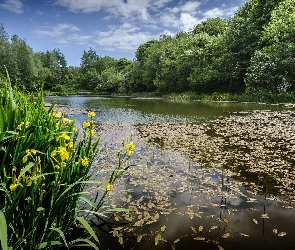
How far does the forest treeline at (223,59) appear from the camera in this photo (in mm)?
25953

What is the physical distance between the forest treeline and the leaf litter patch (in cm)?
934

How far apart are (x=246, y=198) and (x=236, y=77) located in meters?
34.3

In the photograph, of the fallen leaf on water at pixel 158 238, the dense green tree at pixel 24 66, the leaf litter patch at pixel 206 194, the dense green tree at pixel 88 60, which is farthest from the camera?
the dense green tree at pixel 88 60

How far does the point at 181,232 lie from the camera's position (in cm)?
308

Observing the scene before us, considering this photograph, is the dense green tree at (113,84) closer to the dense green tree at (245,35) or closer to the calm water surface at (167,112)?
the dense green tree at (245,35)

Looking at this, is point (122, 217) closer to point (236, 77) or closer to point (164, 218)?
point (164, 218)

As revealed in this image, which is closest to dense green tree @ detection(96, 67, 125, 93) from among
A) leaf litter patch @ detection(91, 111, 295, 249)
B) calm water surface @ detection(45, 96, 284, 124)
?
calm water surface @ detection(45, 96, 284, 124)

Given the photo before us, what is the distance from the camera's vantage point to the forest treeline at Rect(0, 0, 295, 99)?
25953 millimetres

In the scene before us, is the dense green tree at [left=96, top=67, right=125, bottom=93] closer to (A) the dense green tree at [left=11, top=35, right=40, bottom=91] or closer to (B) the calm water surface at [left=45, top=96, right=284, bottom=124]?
(A) the dense green tree at [left=11, top=35, right=40, bottom=91]

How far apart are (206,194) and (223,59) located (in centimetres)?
3349

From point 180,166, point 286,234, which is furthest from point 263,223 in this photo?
point 180,166

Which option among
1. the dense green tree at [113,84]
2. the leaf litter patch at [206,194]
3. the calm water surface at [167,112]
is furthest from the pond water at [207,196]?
the dense green tree at [113,84]

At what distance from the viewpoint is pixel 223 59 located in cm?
3434

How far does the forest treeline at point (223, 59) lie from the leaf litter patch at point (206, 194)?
934 centimetres
